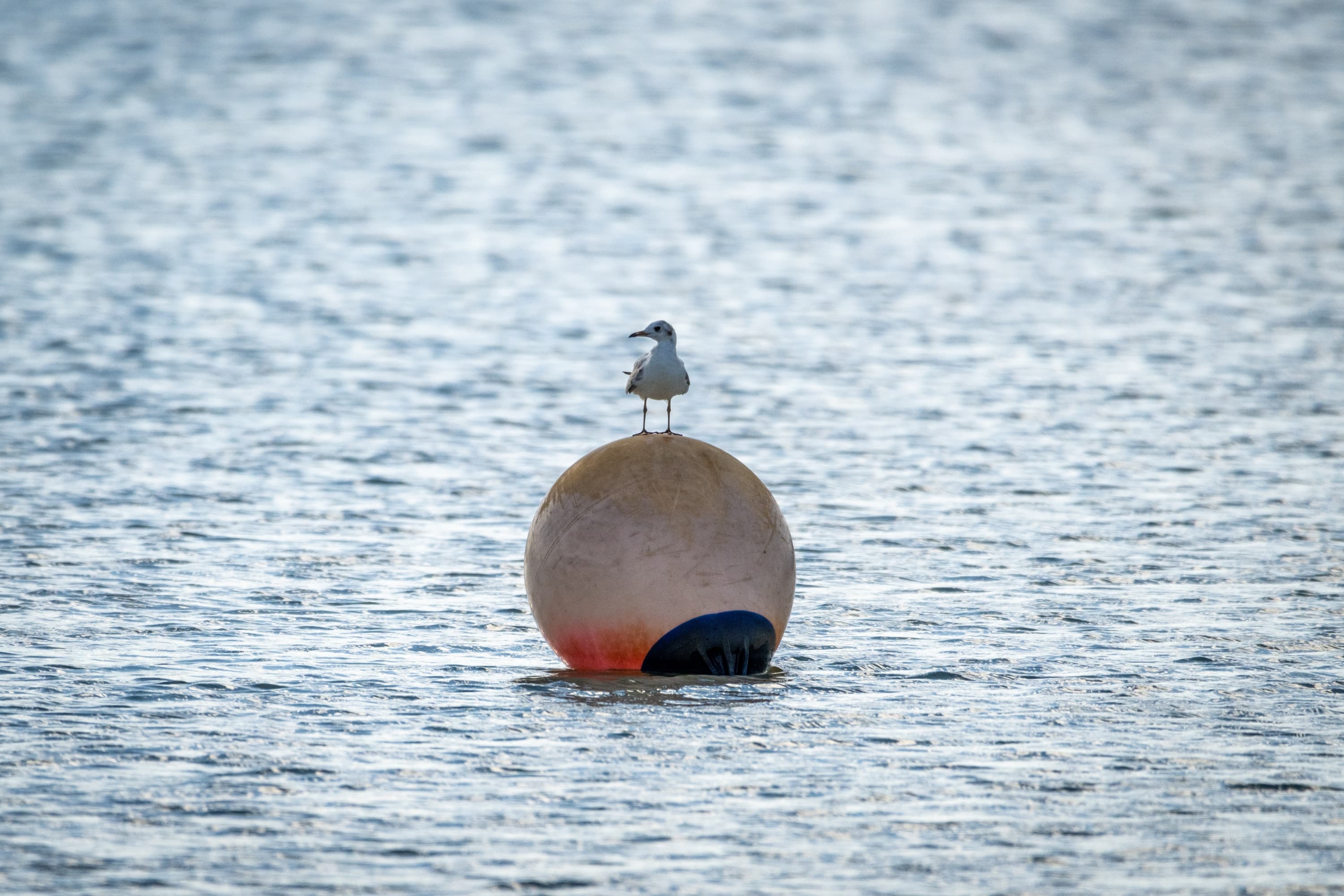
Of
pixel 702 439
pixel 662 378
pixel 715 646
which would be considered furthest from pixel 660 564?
pixel 702 439

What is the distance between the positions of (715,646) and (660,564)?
64cm

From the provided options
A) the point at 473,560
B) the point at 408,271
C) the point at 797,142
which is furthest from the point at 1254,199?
the point at 473,560

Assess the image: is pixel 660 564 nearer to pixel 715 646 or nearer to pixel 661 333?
pixel 715 646

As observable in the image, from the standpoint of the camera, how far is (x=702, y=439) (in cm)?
2112

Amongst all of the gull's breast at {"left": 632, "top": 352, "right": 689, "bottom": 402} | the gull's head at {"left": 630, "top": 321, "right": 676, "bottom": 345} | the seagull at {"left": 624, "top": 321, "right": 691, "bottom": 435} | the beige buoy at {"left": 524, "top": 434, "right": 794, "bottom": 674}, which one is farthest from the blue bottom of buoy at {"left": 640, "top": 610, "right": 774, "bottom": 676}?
the gull's head at {"left": 630, "top": 321, "right": 676, "bottom": 345}

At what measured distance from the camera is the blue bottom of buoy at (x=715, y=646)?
1173 cm

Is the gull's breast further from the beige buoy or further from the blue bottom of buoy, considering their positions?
the blue bottom of buoy

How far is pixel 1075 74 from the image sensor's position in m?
59.1

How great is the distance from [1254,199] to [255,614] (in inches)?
1205

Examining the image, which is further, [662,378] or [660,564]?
[662,378]

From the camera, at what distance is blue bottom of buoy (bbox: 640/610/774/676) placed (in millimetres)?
11727

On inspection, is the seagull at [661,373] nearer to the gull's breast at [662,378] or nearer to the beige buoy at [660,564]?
the gull's breast at [662,378]

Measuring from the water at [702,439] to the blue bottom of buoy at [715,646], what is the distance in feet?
1.02

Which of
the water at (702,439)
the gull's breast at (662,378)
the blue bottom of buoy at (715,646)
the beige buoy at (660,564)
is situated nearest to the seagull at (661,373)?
the gull's breast at (662,378)
